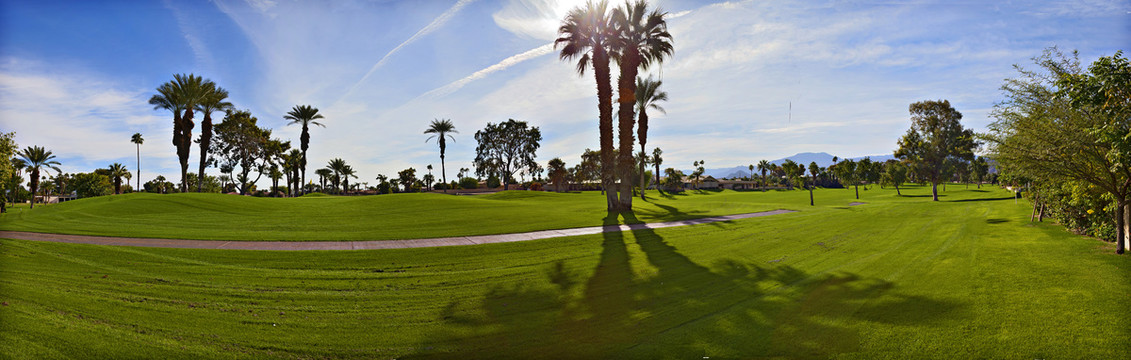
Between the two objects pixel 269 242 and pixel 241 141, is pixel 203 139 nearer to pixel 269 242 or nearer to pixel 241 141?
pixel 241 141

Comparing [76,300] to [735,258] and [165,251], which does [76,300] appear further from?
[735,258]

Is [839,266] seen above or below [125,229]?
below

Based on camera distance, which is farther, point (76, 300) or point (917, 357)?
point (76, 300)

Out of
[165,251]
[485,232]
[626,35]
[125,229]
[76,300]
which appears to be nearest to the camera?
[76,300]

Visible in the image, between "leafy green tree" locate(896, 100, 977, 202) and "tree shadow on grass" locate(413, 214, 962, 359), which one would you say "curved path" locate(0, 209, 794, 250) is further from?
"leafy green tree" locate(896, 100, 977, 202)

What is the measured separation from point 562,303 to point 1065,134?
1275 cm

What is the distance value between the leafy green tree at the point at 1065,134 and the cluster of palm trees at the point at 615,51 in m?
15.7

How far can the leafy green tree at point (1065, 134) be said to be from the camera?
8.73 meters

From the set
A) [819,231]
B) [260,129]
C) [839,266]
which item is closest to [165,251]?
[839,266]

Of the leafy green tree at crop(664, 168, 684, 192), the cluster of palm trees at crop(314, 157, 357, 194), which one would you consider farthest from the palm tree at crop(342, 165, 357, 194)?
the leafy green tree at crop(664, 168, 684, 192)

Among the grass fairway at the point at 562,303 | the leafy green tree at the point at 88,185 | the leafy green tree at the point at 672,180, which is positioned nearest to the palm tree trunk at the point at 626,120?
the grass fairway at the point at 562,303

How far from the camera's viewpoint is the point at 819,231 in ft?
57.0

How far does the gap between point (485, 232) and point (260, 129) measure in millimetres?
59083

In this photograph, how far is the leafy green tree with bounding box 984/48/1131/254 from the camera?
8.73m
